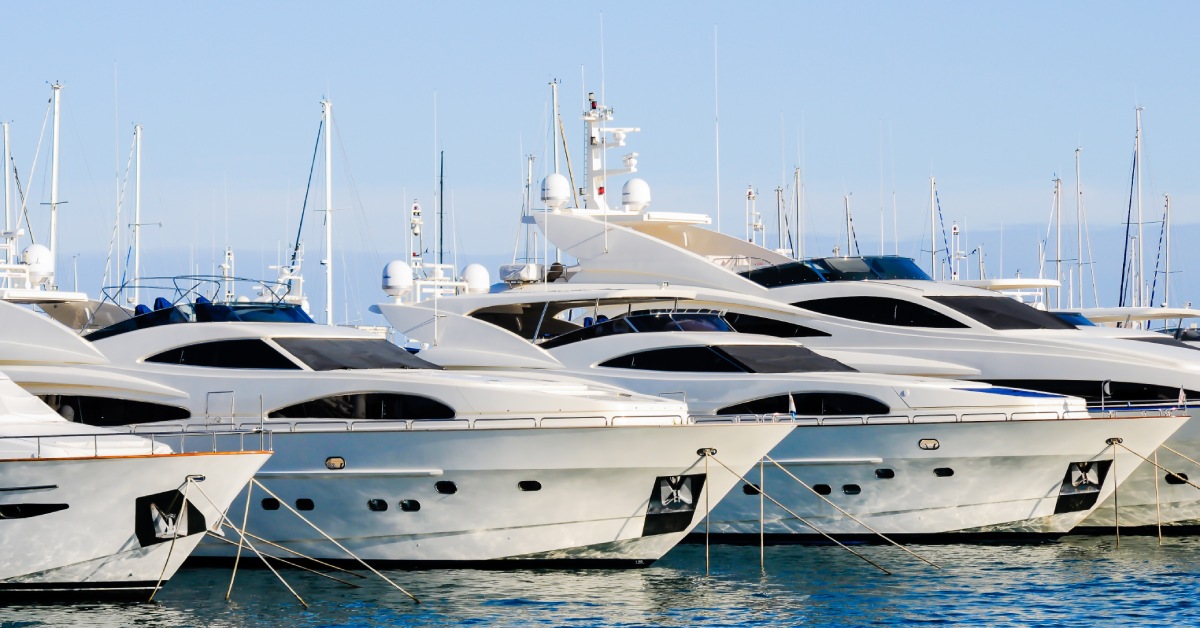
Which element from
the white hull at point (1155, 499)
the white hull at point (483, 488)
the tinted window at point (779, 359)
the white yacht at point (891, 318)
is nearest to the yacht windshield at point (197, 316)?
the white hull at point (483, 488)

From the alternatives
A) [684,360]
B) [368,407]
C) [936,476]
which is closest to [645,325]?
[684,360]

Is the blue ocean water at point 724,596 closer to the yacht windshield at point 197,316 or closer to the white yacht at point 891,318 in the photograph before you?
the white yacht at point 891,318

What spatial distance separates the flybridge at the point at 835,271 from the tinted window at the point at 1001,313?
1.35 m

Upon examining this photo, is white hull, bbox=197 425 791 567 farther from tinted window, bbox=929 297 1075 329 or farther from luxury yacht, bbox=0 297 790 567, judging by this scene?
tinted window, bbox=929 297 1075 329

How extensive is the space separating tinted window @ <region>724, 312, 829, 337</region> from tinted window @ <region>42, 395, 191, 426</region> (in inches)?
361

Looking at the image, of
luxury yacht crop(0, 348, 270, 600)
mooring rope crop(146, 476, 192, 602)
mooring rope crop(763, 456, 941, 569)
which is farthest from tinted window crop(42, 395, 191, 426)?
mooring rope crop(763, 456, 941, 569)

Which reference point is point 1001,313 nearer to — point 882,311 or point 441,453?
point 882,311

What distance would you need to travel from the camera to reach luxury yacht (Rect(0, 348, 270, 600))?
14.3 meters

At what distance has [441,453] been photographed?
16.6 metres

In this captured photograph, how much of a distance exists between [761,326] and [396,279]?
6.01m

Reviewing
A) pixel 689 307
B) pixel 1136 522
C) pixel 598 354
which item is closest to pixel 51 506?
pixel 598 354

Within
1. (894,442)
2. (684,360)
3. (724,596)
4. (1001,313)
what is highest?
(1001,313)

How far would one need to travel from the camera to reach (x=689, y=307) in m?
23.9

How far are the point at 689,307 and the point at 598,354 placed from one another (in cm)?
322
